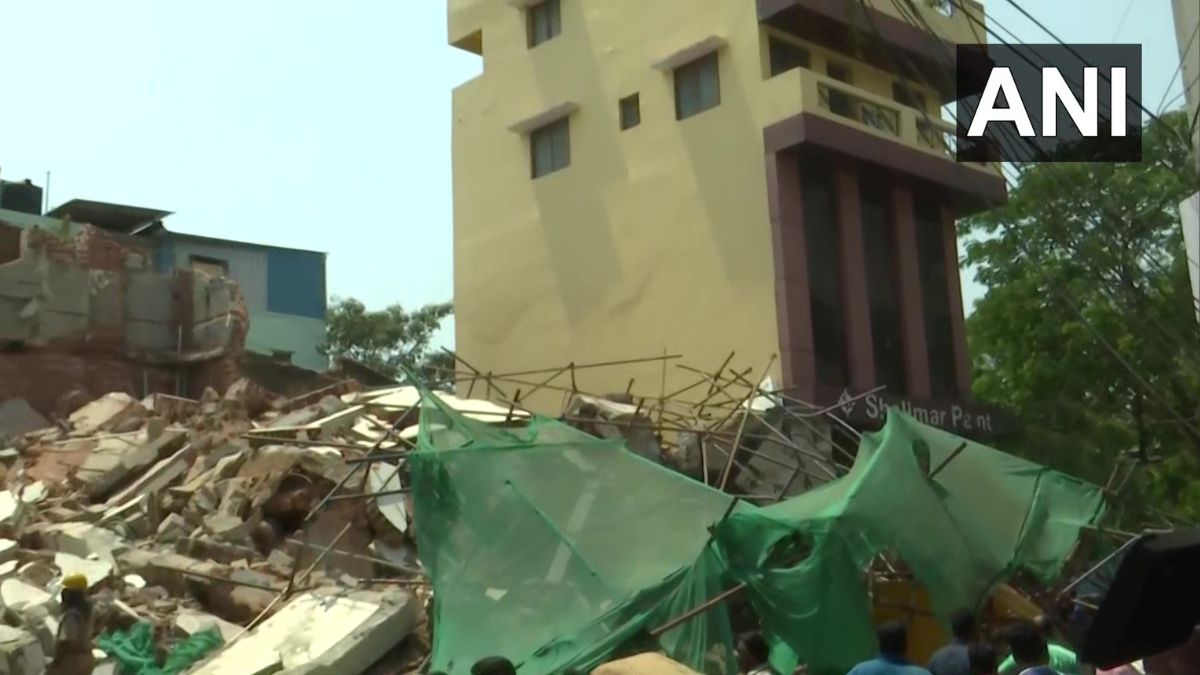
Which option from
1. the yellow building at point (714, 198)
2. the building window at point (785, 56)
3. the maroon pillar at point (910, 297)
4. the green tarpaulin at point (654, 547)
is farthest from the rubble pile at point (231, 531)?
the maroon pillar at point (910, 297)

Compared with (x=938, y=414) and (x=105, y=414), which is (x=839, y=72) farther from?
→ (x=105, y=414)

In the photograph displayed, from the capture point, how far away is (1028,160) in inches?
284

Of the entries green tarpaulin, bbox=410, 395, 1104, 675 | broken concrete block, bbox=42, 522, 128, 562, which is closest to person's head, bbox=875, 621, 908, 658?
green tarpaulin, bbox=410, 395, 1104, 675

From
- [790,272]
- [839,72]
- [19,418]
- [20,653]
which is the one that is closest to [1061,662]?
[20,653]

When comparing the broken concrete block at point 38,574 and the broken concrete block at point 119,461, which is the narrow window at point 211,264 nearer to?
the broken concrete block at point 119,461

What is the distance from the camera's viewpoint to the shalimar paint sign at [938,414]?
719 inches

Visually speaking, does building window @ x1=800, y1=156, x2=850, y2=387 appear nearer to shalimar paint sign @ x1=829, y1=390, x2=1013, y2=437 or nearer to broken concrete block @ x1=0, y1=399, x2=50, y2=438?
shalimar paint sign @ x1=829, y1=390, x2=1013, y2=437

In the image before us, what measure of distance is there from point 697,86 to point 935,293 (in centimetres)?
482

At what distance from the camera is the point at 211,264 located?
32.3m

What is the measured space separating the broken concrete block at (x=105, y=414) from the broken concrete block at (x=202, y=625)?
568cm

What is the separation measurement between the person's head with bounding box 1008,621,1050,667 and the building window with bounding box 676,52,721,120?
14661 mm

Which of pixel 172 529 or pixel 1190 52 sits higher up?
pixel 1190 52

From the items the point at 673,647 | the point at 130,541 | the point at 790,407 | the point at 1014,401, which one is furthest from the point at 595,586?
the point at 1014,401

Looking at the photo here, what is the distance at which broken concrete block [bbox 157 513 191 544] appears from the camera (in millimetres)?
12508
